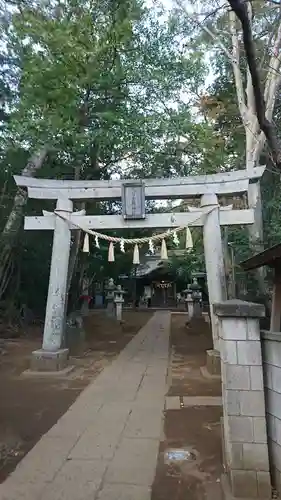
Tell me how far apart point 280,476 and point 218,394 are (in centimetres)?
323

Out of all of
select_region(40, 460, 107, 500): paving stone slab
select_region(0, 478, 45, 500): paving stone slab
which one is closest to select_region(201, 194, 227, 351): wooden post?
select_region(40, 460, 107, 500): paving stone slab

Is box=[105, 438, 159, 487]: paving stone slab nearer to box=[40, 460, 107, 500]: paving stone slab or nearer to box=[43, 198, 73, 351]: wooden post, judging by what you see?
box=[40, 460, 107, 500]: paving stone slab

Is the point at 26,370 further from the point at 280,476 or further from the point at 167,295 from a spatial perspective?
the point at 167,295

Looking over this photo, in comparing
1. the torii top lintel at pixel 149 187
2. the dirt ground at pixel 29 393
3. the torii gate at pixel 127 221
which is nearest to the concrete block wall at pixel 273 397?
the dirt ground at pixel 29 393

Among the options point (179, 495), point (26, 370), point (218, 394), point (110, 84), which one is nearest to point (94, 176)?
point (110, 84)

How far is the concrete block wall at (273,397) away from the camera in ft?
9.14

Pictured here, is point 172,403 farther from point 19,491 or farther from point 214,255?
point 214,255

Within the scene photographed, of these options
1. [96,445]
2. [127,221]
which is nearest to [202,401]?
[96,445]

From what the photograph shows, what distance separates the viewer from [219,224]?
7.98 meters

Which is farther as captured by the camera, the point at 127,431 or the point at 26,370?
the point at 26,370

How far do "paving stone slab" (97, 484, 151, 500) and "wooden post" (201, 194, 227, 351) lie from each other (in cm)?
476

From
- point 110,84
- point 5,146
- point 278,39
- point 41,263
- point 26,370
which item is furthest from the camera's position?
point 41,263

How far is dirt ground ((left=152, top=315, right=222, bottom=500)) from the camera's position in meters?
3.02

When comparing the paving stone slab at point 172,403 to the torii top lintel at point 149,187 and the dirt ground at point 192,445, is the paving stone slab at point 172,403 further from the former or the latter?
the torii top lintel at point 149,187
